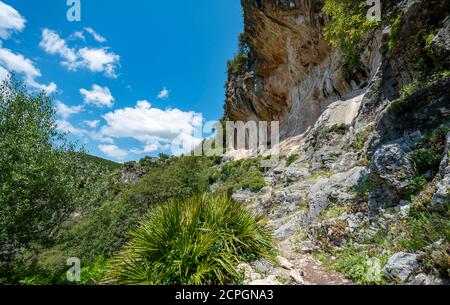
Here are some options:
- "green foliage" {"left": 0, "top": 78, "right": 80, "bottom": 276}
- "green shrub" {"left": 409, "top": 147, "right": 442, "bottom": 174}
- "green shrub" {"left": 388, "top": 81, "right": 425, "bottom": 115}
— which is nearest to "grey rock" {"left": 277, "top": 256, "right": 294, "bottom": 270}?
"green shrub" {"left": 409, "top": 147, "right": 442, "bottom": 174}

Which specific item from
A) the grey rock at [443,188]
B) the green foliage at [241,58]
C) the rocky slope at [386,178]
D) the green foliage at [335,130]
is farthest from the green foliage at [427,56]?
the green foliage at [241,58]

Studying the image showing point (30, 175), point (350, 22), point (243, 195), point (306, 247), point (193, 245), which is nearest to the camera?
point (193, 245)

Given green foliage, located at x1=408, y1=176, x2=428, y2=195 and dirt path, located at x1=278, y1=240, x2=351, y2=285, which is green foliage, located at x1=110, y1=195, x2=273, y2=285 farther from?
green foliage, located at x1=408, y1=176, x2=428, y2=195

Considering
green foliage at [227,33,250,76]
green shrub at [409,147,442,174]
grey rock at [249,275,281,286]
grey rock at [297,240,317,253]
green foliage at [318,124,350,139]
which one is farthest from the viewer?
green foliage at [227,33,250,76]

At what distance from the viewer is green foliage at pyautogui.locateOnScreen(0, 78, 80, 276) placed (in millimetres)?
10070

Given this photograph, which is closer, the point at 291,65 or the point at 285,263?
the point at 285,263

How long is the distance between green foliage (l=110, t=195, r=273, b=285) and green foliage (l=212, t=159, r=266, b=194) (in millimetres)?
10664

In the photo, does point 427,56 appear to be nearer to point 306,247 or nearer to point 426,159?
point 426,159

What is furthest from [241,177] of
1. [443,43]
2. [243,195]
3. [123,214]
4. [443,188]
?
[443,188]

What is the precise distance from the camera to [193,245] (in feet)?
16.1

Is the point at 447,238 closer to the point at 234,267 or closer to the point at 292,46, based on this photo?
the point at 234,267

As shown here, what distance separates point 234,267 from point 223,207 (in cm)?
140

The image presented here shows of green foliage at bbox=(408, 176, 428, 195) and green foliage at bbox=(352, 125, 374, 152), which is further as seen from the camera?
green foliage at bbox=(352, 125, 374, 152)

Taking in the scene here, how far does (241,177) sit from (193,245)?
824 inches
